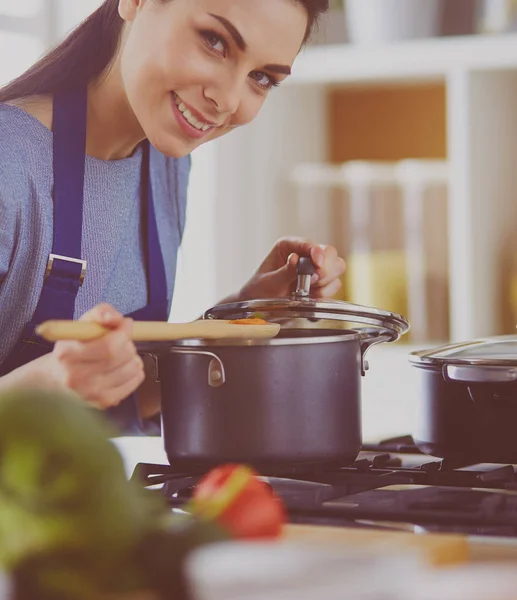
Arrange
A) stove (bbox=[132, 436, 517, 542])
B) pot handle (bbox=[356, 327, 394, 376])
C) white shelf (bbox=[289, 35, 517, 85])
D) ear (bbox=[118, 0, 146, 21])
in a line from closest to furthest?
1. stove (bbox=[132, 436, 517, 542])
2. pot handle (bbox=[356, 327, 394, 376])
3. ear (bbox=[118, 0, 146, 21])
4. white shelf (bbox=[289, 35, 517, 85])

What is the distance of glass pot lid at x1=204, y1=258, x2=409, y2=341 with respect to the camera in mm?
1254

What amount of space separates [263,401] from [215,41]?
1.77 feet

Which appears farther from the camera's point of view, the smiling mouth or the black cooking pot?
the smiling mouth

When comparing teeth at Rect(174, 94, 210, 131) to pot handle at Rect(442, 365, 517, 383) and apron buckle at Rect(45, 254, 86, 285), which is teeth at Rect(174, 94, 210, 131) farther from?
pot handle at Rect(442, 365, 517, 383)

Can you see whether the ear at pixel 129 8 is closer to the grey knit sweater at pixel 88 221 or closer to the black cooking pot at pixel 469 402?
the grey knit sweater at pixel 88 221

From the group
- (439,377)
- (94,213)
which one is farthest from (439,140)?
(439,377)

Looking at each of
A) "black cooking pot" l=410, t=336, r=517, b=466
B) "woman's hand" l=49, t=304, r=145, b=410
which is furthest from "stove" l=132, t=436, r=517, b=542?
"woman's hand" l=49, t=304, r=145, b=410

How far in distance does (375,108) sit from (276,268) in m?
1.24

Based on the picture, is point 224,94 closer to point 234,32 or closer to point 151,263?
point 234,32

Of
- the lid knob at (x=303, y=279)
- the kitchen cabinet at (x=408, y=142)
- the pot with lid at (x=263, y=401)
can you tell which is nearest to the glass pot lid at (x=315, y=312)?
the lid knob at (x=303, y=279)

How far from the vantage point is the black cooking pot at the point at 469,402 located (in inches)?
45.4

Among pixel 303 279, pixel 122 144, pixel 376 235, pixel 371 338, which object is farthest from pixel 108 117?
pixel 376 235

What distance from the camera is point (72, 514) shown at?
543 millimetres

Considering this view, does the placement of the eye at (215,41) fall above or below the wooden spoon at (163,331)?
above
